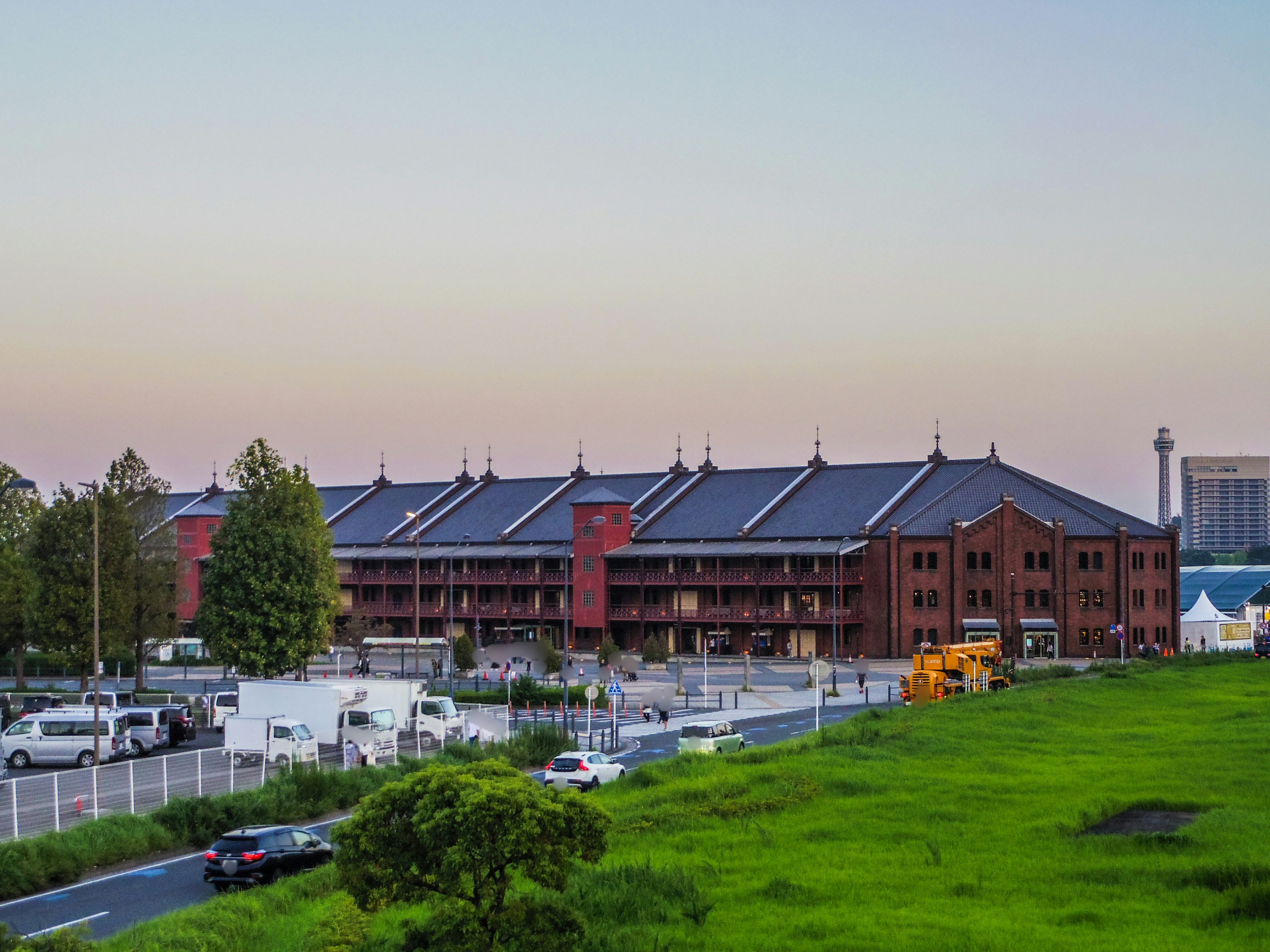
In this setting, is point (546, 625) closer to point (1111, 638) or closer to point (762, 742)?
point (1111, 638)

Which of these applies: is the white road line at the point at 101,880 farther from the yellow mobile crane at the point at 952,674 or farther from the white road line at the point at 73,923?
the yellow mobile crane at the point at 952,674

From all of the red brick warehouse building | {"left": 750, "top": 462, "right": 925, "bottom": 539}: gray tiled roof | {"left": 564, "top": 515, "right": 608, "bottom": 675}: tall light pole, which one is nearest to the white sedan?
{"left": 564, "top": 515, "right": 608, "bottom": 675}: tall light pole

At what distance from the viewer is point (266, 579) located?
6041cm

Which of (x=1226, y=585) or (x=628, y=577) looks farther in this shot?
(x=1226, y=585)

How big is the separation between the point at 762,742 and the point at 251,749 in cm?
1800

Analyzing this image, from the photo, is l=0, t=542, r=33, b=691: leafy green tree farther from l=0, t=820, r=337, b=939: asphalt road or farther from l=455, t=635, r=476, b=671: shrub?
l=0, t=820, r=337, b=939: asphalt road

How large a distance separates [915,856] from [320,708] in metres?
26.4

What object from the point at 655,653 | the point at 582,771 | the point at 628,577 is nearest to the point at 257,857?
the point at 582,771

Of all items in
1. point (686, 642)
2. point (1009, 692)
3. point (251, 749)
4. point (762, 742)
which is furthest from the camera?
point (686, 642)

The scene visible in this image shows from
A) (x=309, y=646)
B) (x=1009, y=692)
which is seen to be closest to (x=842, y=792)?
(x=1009, y=692)

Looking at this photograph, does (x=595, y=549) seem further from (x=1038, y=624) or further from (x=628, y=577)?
(x=1038, y=624)

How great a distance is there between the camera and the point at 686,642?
99.4 meters

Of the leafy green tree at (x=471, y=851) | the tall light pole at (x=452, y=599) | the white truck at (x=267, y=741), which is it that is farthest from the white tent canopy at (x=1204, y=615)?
the leafy green tree at (x=471, y=851)

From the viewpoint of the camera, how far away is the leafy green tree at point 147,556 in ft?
223
